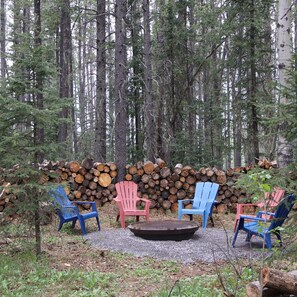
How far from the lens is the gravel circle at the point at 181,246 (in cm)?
520

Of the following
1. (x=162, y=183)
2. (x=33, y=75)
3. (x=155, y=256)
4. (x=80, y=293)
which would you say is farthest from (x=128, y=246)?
(x=162, y=183)

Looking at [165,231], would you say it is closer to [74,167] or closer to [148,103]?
[74,167]

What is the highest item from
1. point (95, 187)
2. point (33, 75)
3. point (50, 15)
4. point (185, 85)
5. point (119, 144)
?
point (50, 15)

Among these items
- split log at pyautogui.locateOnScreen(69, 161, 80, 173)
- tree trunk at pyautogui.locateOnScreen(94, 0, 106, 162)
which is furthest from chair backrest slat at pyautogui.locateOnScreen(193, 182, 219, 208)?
tree trunk at pyautogui.locateOnScreen(94, 0, 106, 162)

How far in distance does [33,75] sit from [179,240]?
321cm

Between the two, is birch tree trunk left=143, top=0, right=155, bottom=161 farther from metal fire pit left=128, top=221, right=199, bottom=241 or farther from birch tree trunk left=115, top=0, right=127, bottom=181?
metal fire pit left=128, top=221, right=199, bottom=241

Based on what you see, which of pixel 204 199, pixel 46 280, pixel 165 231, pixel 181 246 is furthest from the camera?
pixel 204 199

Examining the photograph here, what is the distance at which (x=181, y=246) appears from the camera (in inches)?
223

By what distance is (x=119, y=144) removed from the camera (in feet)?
29.6

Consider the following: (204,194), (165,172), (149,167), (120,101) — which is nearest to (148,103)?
(120,101)

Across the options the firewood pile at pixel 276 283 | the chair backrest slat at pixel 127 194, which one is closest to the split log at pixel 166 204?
the chair backrest slat at pixel 127 194

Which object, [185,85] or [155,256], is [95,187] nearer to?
[155,256]

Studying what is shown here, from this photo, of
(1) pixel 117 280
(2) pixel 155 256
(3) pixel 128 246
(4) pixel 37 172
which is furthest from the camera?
(3) pixel 128 246

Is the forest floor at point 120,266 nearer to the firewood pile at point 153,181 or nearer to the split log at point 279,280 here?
the split log at point 279,280
